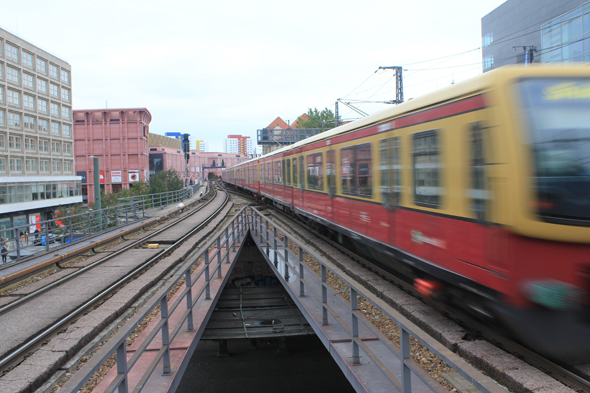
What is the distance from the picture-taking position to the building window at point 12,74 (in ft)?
162

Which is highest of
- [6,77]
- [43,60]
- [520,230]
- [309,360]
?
Result: [43,60]

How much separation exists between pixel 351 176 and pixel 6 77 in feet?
174

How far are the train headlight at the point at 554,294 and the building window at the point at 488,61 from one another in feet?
143

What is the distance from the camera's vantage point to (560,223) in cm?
409

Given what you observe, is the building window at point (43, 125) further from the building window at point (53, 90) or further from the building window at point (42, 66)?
the building window at point (42, 66)

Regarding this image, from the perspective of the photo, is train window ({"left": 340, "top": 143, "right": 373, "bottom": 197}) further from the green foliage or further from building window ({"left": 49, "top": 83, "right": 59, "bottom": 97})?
building window ({"left": 49, "top": 83, "right": 59, "bottom": 97})

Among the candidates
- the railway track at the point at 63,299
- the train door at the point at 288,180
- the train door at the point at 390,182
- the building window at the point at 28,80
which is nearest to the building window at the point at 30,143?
the building window at the point at 28,80

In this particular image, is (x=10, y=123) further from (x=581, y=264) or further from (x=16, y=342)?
(x=581, y=264)

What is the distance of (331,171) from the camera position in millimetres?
11109

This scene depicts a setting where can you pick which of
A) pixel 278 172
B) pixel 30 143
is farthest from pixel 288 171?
pixel 30 143

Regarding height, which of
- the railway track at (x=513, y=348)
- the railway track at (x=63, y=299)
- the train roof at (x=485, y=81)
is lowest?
the railway track at (x=63, y=299)

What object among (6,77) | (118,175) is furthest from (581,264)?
(118,175)

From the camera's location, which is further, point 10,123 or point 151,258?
point 10,123

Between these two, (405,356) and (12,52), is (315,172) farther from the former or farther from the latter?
(12,52)
